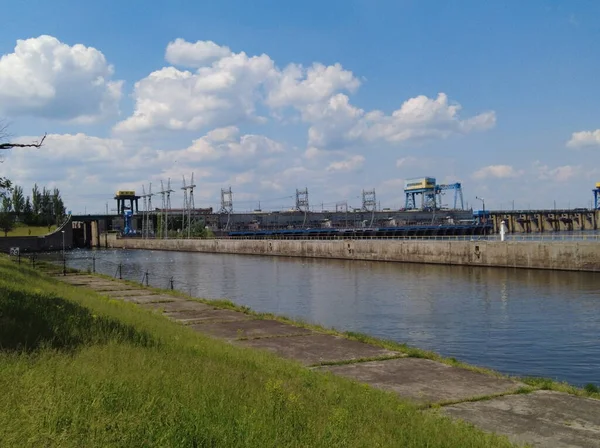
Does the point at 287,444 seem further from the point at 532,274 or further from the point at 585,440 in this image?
the point at 532,274

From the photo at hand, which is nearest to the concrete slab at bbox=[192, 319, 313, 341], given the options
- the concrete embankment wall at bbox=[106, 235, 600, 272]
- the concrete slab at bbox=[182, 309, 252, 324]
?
the concrete slab at bbox=[182, 309, 252, 324]

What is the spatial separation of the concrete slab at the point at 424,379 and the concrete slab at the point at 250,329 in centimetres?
549

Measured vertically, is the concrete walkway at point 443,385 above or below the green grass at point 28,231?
below

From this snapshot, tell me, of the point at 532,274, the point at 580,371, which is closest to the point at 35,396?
the point at 580,371

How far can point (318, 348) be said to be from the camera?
57.1ft

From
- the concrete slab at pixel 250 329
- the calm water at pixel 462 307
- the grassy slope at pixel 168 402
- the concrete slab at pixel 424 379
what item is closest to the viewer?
the grassy slope at pixel 168 402

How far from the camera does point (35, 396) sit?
23.1 ft

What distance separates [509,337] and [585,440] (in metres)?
16.7

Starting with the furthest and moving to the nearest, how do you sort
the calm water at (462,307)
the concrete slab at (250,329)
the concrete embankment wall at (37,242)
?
1. the concrete embankment wall at (37,242)
2. the calm water at (462,307)
3. the concrete slab at (250,329)

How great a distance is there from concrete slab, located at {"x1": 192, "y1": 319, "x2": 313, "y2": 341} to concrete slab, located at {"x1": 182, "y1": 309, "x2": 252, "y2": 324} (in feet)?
2.79

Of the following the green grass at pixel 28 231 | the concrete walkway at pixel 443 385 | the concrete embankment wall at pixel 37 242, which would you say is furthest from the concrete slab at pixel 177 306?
the green grass at pixel 28 231

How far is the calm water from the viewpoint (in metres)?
21.6

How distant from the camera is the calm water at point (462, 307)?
21.6m

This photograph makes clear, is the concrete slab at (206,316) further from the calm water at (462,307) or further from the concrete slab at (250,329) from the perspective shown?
the calm water at (462,307)
